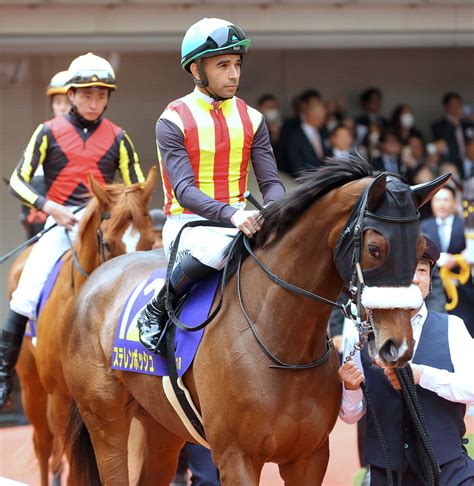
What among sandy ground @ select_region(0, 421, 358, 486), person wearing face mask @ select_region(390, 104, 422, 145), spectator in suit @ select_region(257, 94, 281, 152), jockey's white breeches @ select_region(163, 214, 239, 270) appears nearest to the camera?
jockey's white breeches @ select_region(163, 214, 239, 270)

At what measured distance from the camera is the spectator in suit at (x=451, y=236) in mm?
9328

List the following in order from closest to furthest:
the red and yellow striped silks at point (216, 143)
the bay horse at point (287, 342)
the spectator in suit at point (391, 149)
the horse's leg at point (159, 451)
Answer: the bay horse at point (287, 342) < the red and yellow striped silks at point (216, 143) < the horse's leg at point (159, 451) < the spectator in suit at point (391, 149)

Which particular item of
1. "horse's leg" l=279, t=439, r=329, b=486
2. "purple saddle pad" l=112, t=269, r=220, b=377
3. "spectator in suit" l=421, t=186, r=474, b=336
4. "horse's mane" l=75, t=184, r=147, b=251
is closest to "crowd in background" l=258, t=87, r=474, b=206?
"spectator in suit" l=421, t=186, r=474, b=336

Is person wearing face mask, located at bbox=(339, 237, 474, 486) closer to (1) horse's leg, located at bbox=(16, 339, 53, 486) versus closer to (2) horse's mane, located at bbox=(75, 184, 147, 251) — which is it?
(2) horse's mane, located at bbox=(75, 184, 147, 251)

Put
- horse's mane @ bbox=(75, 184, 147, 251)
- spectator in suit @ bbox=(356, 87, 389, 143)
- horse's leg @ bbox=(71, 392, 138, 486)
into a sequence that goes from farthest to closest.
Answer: spectator in suit @ bbox=(356, 87, 389, 143), horse's mane @ bbox=(75, 184, 147, 251), horse's leg @ bbox=(71, 392, 138, 486)

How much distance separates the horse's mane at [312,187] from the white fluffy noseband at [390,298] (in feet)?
1.67

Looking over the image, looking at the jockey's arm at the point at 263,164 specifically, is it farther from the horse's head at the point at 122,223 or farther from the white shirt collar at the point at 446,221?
the white shirt collar at the point at 446,221

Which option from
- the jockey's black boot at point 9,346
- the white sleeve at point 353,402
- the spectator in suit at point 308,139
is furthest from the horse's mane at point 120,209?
the spectator in suit at point 308,139

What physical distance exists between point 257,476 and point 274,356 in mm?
473

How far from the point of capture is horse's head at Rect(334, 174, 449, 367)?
355cm

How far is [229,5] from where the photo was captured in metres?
11.6

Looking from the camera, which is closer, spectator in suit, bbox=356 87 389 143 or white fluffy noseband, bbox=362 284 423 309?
white fluffy noseband, bbox=362 284 423 309

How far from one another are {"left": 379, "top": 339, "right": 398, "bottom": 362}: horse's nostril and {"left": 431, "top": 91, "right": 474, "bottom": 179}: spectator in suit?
1094 cm

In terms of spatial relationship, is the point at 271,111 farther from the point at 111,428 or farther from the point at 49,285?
the point at 111,428
